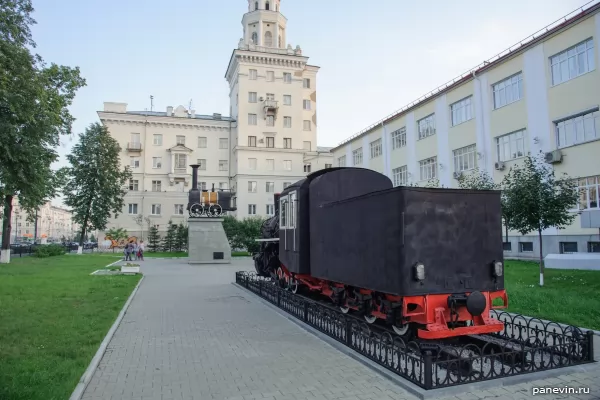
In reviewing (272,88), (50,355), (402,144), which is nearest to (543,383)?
(50,355)

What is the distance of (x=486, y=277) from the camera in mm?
6730

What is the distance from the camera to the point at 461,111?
28.8 meters

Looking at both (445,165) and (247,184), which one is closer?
(445,165)

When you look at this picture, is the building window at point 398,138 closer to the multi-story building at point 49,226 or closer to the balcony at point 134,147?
the balcony at point 134,147

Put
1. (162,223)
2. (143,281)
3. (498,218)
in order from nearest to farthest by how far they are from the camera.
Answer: (498,218) → (143,281) → (162,223)

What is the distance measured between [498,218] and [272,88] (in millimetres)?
53575

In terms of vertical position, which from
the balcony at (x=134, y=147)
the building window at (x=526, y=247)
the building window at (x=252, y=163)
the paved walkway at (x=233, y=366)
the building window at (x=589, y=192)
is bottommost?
the paved walkway at (x=233, y=366)

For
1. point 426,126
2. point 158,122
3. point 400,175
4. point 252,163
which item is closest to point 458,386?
point 426,126

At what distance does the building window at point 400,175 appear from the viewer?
114ft

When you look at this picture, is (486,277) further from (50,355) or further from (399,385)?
(50,355)

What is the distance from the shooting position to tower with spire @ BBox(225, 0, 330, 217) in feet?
185

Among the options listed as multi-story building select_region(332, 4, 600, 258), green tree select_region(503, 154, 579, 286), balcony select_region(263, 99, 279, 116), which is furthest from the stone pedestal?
balcony select_region(263, 99, 279, 116)

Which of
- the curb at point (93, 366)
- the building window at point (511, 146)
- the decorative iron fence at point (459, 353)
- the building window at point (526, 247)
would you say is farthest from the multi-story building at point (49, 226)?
the decorative iron fence at point (459, 353)

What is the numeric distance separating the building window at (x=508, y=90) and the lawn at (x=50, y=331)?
870 inches
